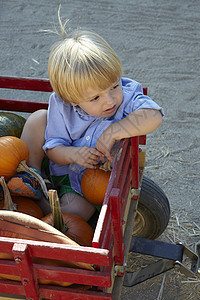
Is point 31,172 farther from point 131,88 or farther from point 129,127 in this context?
point 131,88

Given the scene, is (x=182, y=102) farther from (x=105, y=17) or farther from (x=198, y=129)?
(x=105, y=17)

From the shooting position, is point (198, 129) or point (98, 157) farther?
point (198, 129)

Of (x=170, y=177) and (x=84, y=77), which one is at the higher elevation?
(x=84, y=77)

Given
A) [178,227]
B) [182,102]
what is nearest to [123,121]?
[178,227]

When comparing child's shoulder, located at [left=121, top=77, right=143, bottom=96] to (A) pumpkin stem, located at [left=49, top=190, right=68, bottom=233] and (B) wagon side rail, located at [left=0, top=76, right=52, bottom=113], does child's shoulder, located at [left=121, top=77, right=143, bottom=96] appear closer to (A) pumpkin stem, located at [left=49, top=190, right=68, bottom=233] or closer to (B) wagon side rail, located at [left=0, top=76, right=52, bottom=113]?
(B) wagon side rail, located at [left=0, top=76, right=52, bottom=113]

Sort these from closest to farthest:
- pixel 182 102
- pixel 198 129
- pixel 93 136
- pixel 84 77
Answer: pixel 84 77 → pixel 93 136 → pixel 198 129 → pixel 182 102

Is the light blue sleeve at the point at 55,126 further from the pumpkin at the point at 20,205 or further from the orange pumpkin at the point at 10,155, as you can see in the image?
the pumpkin at the point at 20,205

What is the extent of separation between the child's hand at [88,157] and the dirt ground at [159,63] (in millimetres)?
886

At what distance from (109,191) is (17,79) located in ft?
3.44

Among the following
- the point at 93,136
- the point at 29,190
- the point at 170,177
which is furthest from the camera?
the point at 170,177

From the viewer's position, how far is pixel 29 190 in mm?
1945

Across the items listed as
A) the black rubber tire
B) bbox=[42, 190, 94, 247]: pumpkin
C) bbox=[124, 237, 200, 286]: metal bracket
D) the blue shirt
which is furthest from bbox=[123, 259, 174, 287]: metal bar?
the blue shirt

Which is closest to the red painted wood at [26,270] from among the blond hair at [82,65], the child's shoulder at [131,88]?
the blond hair at [82,65]

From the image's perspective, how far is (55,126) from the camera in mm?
2172
